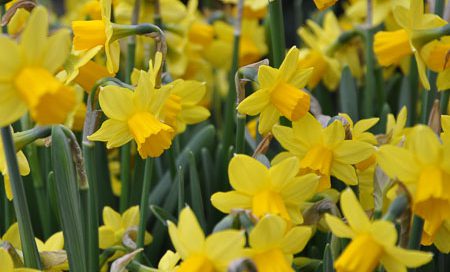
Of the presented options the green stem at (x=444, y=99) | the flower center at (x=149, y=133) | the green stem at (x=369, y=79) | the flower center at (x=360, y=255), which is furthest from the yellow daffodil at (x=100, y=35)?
the green stem at (x=369, y=79)

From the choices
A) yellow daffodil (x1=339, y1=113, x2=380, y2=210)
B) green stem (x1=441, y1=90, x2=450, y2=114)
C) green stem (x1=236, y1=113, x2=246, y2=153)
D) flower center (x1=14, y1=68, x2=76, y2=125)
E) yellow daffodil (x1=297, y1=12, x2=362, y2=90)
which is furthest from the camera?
yellow daffodil (x1=297, y1=12, x2=362, y2=90)

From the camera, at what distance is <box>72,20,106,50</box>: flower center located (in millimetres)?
1289

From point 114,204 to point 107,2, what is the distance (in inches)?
28.8

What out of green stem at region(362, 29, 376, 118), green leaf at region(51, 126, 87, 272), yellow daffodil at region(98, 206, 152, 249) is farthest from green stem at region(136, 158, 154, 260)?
green stem at region(362, 29, 376, 118)

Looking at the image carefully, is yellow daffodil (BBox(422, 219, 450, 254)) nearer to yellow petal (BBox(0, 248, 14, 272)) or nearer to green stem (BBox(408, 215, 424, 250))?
green stem (BBox(408, 215, 424, 250))

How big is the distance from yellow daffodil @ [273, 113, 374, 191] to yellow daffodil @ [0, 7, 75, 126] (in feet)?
1.47

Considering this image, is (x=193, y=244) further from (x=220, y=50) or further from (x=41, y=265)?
(x=220, y=50)

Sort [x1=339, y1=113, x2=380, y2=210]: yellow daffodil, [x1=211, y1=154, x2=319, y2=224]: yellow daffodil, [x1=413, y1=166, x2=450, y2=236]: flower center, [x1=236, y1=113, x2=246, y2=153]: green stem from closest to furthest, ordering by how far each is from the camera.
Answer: [x1=413, y1=166, x2=450, y2=236]: flower center
[x1=211, y1=154, x2=319, y2=224]: yellow daffodil
[x1=339, y1=113, x2=380, y2=210]: yellow daffodil
[x1=236, y1=113, x2=246, y2=153]: green stem

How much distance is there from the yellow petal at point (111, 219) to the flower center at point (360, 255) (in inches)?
25.1

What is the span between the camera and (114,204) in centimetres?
189

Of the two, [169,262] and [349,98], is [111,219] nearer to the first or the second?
[169,262]

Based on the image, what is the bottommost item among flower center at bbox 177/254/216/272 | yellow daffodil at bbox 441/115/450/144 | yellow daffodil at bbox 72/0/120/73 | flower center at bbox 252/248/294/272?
flower center at bbox 252/248/294/272

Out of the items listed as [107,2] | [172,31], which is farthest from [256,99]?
[172,31]

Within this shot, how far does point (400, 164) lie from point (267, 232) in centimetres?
20
